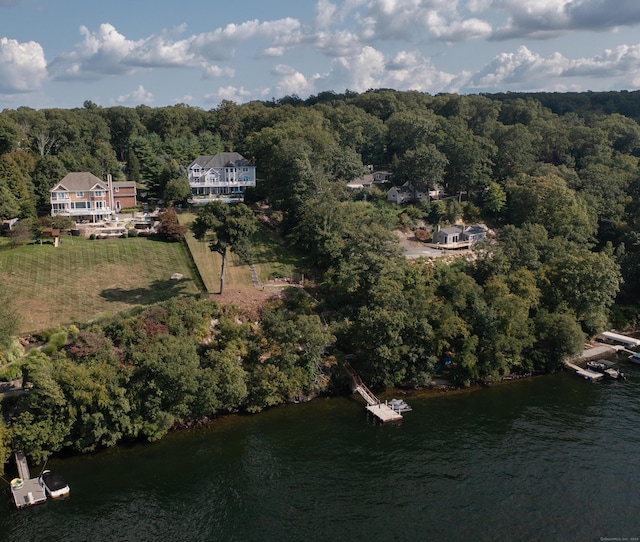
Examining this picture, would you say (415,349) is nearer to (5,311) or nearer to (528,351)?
(528,351)

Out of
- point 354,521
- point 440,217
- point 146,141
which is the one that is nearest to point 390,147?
point 440,217

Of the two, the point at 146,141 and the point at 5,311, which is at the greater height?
the point at 146,141

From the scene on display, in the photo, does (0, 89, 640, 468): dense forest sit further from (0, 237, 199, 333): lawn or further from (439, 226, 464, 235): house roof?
(0, 237, 199, 333): lawn

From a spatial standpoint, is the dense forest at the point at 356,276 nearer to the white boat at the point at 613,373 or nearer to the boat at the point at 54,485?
the boat at the point at 54,485

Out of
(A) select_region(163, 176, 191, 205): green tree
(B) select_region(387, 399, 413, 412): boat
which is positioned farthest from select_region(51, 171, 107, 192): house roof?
(B) select_region(387, 399, 413, 412): boat

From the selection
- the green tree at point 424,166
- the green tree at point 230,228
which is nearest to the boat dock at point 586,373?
the green tree at point 230,228

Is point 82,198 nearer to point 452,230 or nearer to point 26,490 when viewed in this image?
point 26,490
